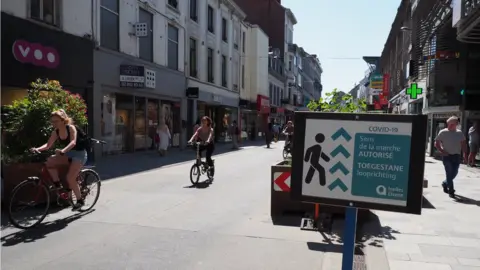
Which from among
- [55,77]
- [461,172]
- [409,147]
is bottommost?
[461,172]

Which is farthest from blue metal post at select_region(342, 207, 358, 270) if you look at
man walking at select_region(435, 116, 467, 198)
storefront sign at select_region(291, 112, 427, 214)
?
man walking at select_region(435, 116, 467, 198)

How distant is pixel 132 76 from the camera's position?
683 inches

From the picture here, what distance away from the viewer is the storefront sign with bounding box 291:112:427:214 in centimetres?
293

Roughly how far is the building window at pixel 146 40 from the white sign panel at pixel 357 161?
55.9 ft

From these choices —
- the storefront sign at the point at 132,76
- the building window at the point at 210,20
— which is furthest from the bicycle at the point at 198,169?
the building window at the point at 210,20

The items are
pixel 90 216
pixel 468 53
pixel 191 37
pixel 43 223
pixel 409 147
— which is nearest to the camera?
pixel 409 147

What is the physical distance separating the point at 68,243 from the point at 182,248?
4.69 ft

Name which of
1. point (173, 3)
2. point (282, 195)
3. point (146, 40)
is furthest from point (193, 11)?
point (282, 195)

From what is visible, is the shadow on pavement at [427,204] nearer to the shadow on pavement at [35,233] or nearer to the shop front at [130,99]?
the shadow on pavement at [35,233]

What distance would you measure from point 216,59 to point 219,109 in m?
4.29

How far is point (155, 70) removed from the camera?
784 inches

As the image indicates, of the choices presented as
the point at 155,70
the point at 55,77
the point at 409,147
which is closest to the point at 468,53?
the point at 155,70

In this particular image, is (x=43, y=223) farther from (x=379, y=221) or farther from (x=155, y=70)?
(x=155, y=70)

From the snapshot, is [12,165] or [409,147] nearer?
[409,147]
